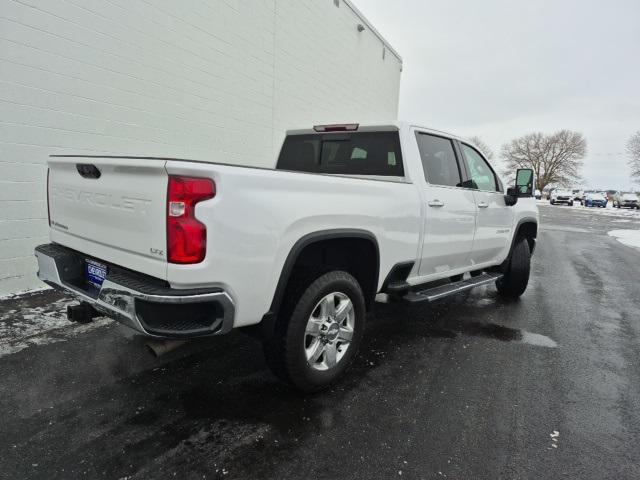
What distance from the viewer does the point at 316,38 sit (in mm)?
9758

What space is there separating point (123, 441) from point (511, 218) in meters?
4.53

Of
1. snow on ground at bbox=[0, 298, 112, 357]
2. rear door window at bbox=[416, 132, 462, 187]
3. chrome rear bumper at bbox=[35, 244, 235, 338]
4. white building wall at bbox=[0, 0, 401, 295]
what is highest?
white building wall at bbox=[0, 0, 401, 295]

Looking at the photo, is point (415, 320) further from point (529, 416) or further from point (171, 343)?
point (171, 343)

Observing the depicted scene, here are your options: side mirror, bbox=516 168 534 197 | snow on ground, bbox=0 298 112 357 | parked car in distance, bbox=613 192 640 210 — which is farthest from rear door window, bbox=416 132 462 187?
parked car in distance, bbox=613 192 640 210

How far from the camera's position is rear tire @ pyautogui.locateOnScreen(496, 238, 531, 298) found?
5270mm

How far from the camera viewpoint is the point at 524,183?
4.88 meters

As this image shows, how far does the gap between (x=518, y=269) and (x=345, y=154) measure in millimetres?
2914

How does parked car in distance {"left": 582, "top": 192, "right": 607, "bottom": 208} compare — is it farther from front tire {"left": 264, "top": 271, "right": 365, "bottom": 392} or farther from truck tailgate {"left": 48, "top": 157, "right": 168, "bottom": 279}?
truck tailgate {"left": 48, "top": 157, "right": 168, "bottom": 279}

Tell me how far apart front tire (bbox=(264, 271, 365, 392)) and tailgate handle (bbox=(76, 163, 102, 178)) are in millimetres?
1363

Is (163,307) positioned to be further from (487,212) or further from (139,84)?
(139,84)

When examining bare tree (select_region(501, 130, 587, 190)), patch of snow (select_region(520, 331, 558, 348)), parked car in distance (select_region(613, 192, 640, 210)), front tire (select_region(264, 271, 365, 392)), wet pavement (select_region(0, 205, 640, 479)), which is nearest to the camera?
wet pavement (select_region(0, 205, 640, 479))

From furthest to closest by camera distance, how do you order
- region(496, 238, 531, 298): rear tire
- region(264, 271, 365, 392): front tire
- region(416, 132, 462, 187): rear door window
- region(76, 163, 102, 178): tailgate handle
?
region(496, 238, 531, 298): rear tire, region(416, 132, 462, 187): rear door window, region(264, 271, 365, 392): front tire, region(76, 163, 102, 178): tailgate handle

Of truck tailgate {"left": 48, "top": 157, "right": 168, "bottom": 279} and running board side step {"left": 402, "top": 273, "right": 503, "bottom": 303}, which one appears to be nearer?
truck tailgate {"left": 48, "top": 157, "right": 168, "bottom": 279}

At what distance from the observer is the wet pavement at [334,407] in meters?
2.18
